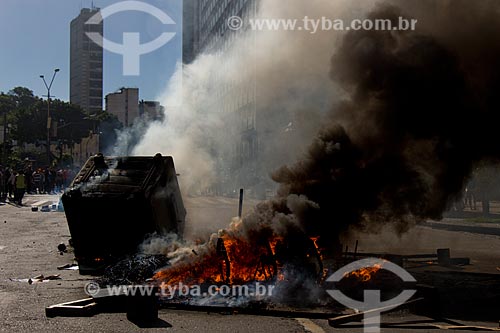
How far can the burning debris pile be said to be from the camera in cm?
823

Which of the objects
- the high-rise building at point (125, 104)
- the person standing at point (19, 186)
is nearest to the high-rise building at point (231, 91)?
the person standing at point (19, 186)

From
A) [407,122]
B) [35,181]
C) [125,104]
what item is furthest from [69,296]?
[125,104]

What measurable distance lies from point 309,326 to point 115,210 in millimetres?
4316

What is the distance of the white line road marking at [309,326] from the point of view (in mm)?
5309

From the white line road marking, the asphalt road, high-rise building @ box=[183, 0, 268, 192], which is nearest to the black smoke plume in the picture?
the asphalt road

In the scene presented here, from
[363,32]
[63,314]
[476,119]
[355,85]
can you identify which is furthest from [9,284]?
[476,119]

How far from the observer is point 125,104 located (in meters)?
73.4

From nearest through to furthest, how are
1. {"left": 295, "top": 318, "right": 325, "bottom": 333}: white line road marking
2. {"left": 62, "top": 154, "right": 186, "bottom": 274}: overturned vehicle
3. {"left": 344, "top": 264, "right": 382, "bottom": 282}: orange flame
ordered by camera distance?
1. {"left": 295, "top": 318, "right": 325, "bottom": 333}: white line road marking
2. {"left": 344, "top": 264, "right": 382, "bottom": 282}: orange flame
3. {"left": 62, "top": 154, "right": 186, "bottom": 274}: overturned vehicle

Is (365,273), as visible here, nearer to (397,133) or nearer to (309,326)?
(309,326)

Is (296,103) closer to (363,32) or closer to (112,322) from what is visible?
(363,32)

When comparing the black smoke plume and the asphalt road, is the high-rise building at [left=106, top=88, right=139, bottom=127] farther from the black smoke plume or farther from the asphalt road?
the black smoke plume

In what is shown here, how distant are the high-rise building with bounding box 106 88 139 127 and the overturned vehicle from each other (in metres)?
46.5

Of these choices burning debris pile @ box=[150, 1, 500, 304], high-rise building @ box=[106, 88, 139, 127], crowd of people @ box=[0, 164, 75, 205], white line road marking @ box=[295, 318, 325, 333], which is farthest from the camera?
high-rise building @ box=[106, 88, 139, 127]

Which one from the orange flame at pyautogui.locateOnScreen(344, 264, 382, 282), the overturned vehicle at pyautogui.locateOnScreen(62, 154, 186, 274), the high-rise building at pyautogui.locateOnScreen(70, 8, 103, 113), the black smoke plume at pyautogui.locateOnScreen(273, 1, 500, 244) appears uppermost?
the high-rise building at pyautogui.locateOnScreen(70, 8, 103, 113)
